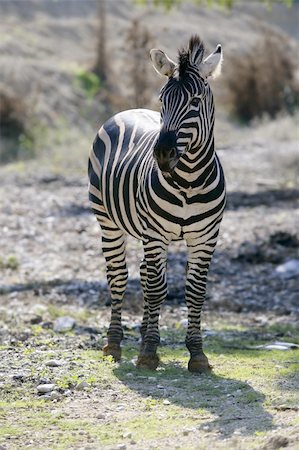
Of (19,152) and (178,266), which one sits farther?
(19,152)

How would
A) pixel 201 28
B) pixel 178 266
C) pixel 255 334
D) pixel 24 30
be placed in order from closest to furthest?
pixel 255 334 → pixel 178 266 → pixel 24 30 → pixel 201 28

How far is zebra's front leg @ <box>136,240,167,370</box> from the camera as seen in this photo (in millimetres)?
8094

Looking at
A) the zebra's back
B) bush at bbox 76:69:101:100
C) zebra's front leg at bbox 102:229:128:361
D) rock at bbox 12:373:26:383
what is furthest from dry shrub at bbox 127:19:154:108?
rock at bbox 12:373:26:383

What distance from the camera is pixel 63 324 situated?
33.4ft

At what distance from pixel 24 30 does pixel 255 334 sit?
33.0m

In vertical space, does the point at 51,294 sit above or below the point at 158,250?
below

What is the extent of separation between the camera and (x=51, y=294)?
11.7 metres

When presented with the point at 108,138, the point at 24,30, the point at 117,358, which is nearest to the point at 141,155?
the point at 108,138

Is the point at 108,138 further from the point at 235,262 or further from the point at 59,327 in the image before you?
the point at 235,262

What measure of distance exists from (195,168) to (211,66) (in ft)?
2.66

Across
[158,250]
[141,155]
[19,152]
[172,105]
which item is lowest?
[19,152]

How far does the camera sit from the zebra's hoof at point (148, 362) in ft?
26.9

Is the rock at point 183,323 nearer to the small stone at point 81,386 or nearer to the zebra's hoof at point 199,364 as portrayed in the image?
the zebra's hoof at point 199,364

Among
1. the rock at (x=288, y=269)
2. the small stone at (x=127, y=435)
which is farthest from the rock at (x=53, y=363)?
the rock at (x=288, y=269)
